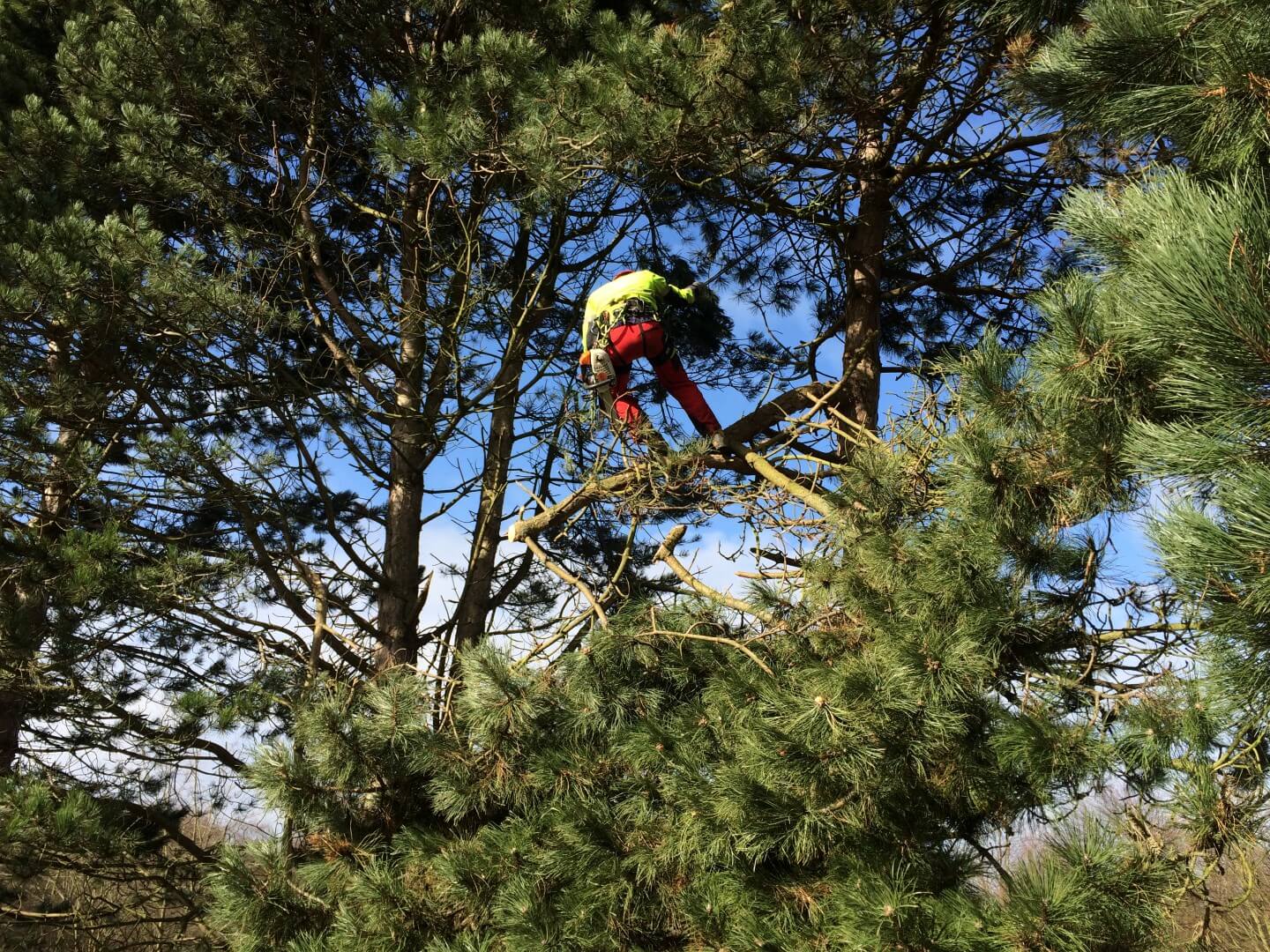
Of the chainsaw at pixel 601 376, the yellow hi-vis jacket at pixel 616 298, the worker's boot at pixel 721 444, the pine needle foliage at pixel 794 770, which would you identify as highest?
the yellow hi-vis jacket at pixel 616 298

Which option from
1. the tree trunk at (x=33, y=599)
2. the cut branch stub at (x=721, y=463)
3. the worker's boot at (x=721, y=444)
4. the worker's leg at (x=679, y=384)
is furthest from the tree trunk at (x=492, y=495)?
the tree trunk at (x=33, y=599)

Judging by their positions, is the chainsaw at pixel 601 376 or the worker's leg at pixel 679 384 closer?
the chainsaw at pixel 601 376

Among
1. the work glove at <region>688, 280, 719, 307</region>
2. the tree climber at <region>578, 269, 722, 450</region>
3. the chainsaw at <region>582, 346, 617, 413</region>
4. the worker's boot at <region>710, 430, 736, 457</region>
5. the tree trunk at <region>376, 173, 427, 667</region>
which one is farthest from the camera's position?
the work glove at <region>688, 280, 719, 307</region>

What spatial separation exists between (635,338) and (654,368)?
0.35 meters

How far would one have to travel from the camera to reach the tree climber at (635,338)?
5.55 metres

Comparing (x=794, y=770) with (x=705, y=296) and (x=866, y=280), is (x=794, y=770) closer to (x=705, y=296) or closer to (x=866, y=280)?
(x=866, y=280)

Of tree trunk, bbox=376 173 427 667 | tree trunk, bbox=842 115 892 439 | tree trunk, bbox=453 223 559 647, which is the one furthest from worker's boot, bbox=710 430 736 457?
tree trunk, bbox=376 173 427 667

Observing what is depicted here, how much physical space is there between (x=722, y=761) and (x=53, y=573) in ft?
11.4

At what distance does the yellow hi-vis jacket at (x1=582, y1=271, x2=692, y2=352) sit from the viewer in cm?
556

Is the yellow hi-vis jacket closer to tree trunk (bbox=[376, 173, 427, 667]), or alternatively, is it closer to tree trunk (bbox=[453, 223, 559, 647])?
tree trunk (bbox=[453, 223, 559, 647])

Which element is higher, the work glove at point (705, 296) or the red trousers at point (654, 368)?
the work glove at point (705, 296)

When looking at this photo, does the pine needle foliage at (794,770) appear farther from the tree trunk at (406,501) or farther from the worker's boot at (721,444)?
the tree trunk at (406,501)

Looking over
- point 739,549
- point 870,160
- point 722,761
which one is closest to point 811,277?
point 870,160

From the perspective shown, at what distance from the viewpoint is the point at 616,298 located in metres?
5.58
